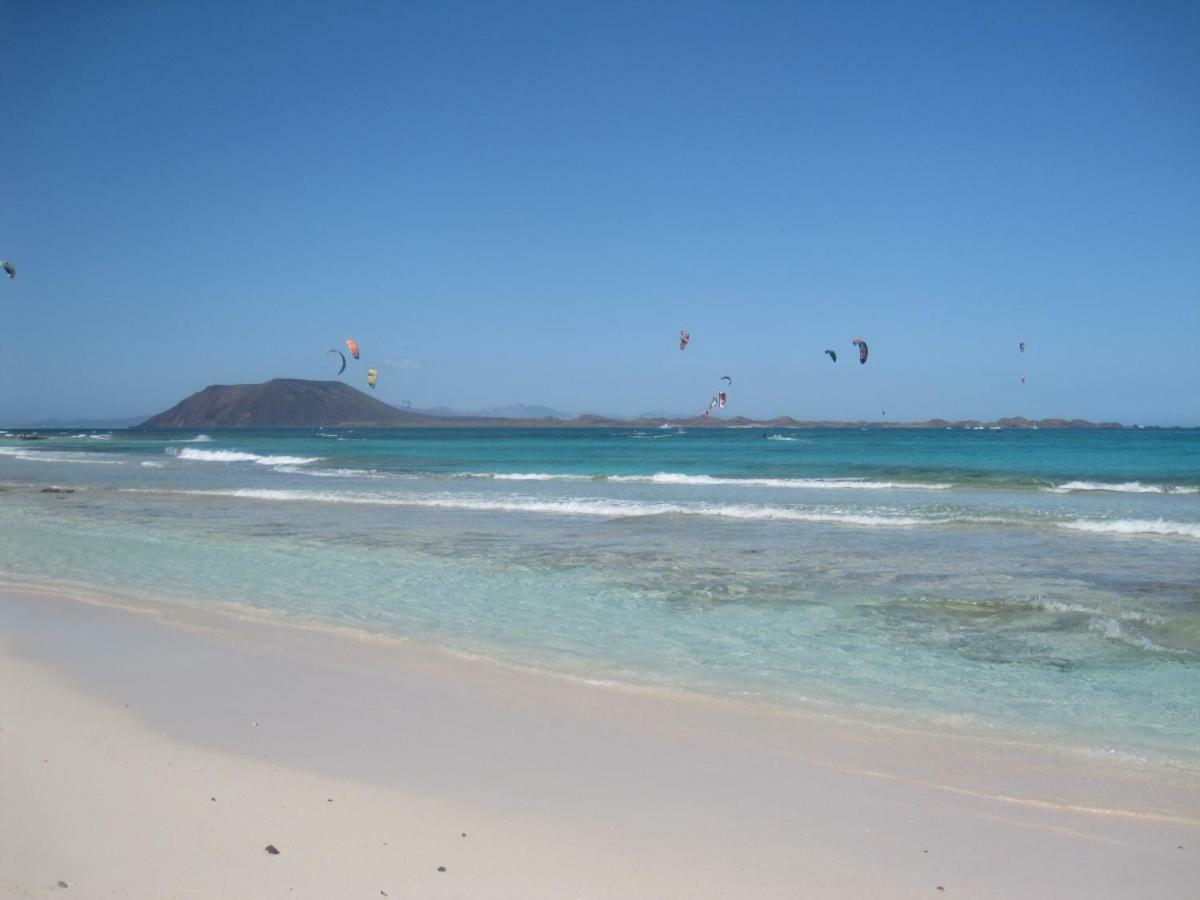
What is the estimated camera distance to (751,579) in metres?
11.4

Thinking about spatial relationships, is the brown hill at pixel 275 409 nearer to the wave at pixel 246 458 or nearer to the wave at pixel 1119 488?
the wave at pixel 246 458

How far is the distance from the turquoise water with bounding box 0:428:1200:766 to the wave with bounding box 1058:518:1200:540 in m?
0.11

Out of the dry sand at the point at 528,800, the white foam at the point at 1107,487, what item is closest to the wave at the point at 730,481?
the white foam at the point at 1107,487

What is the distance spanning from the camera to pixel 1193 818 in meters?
4.45

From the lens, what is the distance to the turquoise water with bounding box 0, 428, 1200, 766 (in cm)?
682

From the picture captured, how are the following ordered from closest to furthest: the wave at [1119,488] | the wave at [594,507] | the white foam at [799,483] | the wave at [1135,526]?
1. the wave at [1135,526]
2. the wave at [594,507]
3. the wave at [1119,488]
4. the white foam at [799,483]

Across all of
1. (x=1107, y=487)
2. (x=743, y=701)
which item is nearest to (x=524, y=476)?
(x=1107, y=487)

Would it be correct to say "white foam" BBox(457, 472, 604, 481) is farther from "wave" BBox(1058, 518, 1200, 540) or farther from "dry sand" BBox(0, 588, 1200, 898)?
"dry sand" BBox(0, 588, 1200, 898)

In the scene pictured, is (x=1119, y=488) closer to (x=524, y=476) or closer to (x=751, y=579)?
(x=524, y=476)

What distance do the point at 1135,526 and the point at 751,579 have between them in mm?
10043

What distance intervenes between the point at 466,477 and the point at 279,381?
17518 centimetres

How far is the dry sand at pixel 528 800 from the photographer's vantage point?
377 cm

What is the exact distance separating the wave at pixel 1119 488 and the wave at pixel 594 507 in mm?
10120

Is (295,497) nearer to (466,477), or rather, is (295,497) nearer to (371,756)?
(466,477)
